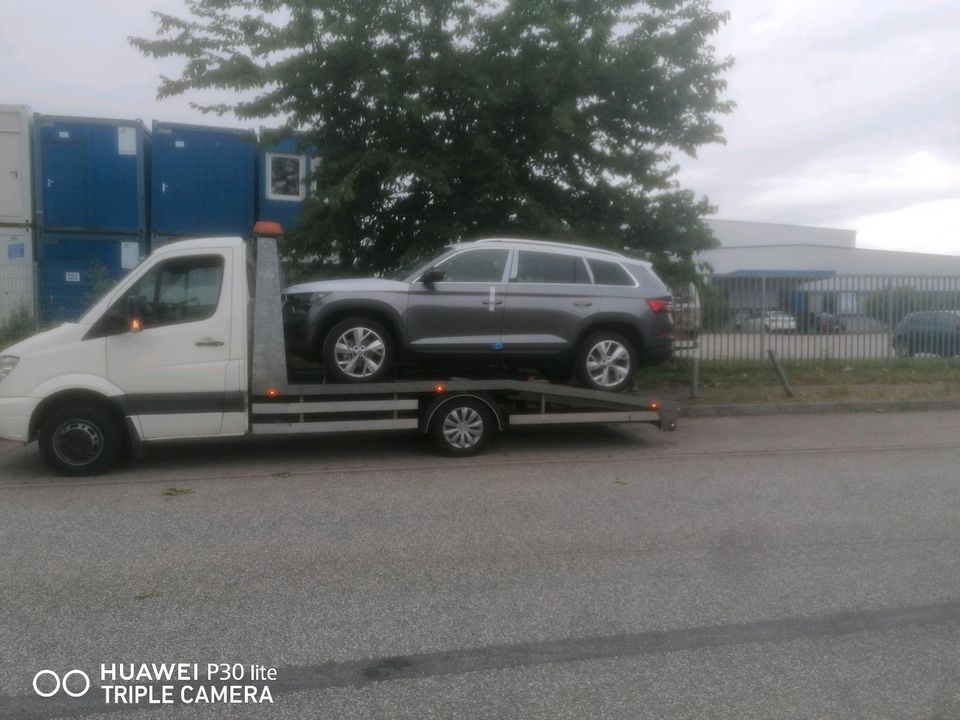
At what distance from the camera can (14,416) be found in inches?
375

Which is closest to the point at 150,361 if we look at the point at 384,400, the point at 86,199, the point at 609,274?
the point at 384,400

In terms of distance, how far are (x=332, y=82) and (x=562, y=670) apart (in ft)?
38.1

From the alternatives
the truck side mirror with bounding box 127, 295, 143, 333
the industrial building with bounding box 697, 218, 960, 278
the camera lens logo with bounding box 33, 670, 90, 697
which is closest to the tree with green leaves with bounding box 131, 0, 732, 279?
the truck side mirror with bounding box 127, 295, 143, 333

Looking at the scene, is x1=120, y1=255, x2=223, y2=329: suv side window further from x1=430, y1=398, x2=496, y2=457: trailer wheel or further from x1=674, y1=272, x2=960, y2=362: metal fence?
x1=674, y1=272, x2=960, y2=362: metal fence

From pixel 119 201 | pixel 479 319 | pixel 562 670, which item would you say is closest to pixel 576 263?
pixel 479 319

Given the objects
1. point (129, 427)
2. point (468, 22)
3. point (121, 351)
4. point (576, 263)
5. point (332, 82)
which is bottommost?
point (129, 427)

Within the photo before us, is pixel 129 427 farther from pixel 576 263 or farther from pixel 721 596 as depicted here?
pixel 721 596

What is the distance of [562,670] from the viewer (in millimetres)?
4969

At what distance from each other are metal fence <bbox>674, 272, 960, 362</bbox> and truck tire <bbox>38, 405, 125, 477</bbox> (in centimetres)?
1020

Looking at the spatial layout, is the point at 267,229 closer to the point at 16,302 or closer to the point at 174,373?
the point at 174,373

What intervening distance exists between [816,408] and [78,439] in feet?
35.2

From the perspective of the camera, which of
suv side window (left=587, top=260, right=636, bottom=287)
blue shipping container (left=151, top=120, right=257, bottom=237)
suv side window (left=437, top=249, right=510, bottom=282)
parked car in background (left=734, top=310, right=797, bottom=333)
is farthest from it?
parked car in background (left=734, top=310, right=797, bottom=333)

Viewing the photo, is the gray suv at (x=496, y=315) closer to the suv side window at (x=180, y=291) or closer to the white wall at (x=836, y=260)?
the suv side window at (x=180, y=291)

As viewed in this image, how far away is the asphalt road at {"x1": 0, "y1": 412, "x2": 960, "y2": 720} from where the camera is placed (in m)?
4.77
